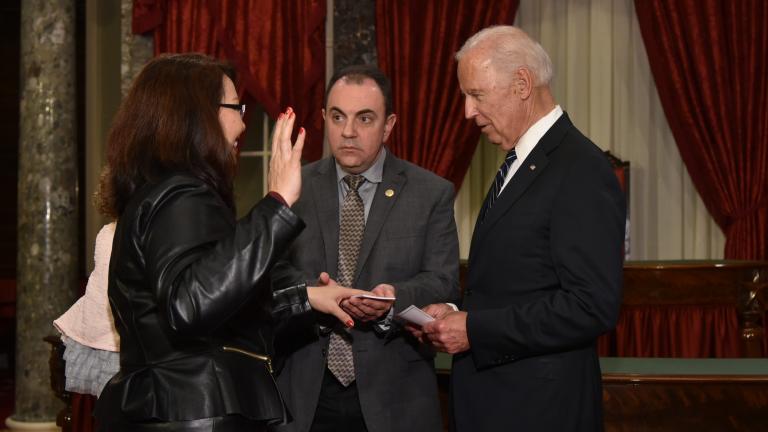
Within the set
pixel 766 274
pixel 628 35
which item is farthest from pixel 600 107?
pixel 766 274

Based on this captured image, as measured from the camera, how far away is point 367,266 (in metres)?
3.04

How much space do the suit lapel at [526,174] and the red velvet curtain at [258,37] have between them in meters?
4.59

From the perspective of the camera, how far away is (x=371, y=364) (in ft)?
9.71

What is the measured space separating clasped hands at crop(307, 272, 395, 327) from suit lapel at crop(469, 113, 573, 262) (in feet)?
1.19

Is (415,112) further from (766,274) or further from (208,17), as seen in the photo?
(766,274)

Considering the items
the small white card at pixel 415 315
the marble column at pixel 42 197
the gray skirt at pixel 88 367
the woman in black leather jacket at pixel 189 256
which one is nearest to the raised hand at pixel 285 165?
the woman in black leather jacket at pixel 189 256

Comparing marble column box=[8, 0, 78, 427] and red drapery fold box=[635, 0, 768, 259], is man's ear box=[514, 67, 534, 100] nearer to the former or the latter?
marble column box=[8, 0, 78, 427]

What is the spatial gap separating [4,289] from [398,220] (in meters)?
7.41

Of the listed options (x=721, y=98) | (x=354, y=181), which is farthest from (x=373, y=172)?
(x=721, y=98)

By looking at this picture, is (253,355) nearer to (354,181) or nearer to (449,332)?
(449,332)

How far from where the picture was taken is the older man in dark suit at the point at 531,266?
244 centimetres

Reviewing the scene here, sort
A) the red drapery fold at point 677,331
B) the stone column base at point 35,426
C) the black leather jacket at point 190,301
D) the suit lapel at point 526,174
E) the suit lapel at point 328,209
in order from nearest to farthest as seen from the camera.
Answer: the black leather jacket at point 190,301 → the suit lapel at point 526,174 → the suit lapel at point 328,209 → the red drapery fold at point 677,331 → the stone column base at point 35,426

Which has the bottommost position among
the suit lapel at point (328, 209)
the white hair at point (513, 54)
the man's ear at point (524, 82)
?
the suit lapel at point (328, 209)

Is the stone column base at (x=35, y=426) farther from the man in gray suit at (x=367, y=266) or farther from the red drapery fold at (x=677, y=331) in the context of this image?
the man in gray suit at (x=367, y=266)
